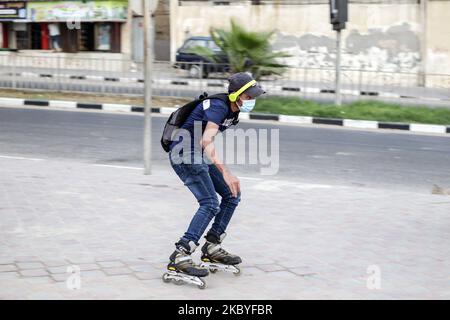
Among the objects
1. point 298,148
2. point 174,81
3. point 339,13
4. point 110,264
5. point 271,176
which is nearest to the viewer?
point 110,264

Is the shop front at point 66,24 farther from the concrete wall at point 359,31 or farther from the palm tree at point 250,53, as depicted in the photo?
the palm tree at point 250,53

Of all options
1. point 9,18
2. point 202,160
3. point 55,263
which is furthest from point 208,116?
point 9,18

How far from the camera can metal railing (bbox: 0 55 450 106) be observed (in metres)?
18.4

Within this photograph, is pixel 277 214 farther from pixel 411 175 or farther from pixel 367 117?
pixel 367 117

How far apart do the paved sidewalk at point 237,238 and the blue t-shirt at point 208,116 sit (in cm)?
109

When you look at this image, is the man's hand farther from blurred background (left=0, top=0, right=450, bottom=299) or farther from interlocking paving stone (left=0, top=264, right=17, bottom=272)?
interlocking paving stone (left=0, top=264, right=17, bottom=272)

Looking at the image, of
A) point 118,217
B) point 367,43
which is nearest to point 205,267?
point 118,217

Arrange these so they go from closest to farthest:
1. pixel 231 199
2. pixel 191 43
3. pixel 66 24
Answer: pixel 231 199
pixel 191 43
pixel 66 24

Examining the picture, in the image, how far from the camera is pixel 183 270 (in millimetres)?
5277

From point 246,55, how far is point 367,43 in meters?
10.4

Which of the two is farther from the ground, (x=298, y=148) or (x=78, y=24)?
(x=78, y=24)

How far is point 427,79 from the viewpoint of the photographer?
22406 mm

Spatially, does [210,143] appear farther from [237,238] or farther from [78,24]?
[78,24]

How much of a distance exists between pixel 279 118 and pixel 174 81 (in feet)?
11.8
